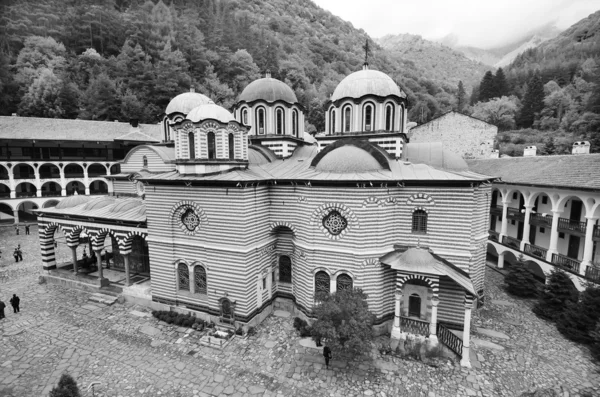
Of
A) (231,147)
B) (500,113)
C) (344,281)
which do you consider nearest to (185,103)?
(231,147)

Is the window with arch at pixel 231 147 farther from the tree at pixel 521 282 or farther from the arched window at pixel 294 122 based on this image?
the tree at pixel 521 282

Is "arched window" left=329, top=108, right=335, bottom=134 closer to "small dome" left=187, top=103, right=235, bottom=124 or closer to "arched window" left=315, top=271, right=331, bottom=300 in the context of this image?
"small dome" left=187, top=103, right=235, bottom=124

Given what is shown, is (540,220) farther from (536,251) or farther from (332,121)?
(332,121)

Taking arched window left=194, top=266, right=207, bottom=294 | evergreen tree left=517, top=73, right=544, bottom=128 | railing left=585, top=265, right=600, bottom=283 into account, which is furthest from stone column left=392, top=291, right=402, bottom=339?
evergreen tree left=517, top=73, right=544, bottom=128

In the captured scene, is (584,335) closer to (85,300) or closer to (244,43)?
(85,300)

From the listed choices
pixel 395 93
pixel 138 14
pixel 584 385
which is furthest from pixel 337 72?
pixel 584 385
